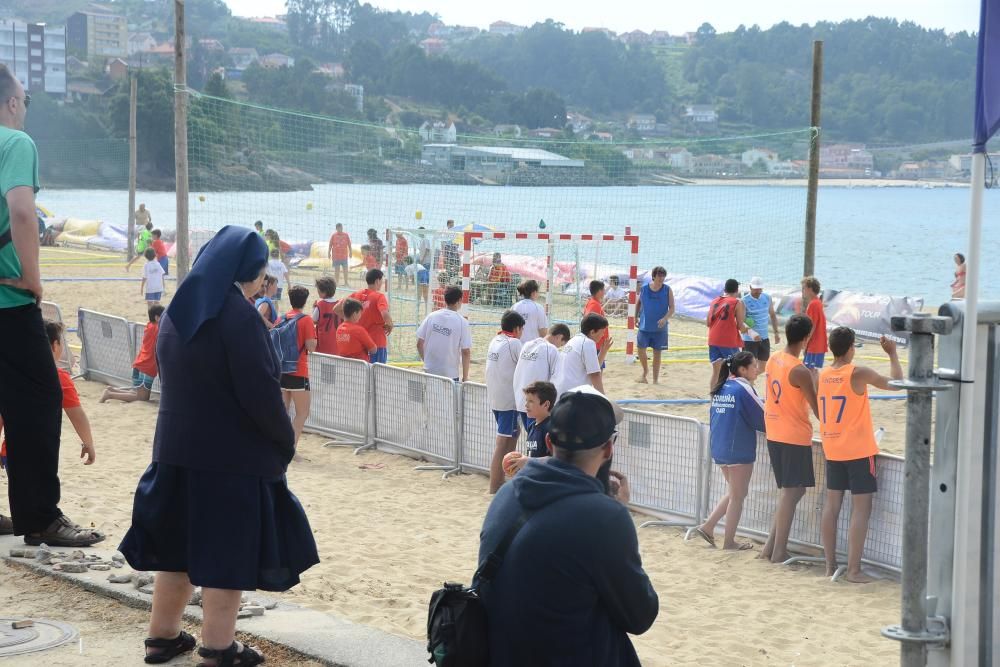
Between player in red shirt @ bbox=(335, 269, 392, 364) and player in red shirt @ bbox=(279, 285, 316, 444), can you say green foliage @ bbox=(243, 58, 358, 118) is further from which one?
player in red shirt @ bbox=(279, 285, 316, 444)

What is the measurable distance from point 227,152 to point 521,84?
8050 cm

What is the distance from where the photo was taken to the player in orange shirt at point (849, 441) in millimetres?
7438

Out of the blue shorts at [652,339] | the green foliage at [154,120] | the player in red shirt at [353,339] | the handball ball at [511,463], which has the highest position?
the green foliage at [154,120]

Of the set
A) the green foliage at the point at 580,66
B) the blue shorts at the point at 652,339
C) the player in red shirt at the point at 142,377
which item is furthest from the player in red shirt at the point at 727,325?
the green foliage at the point at 580,66

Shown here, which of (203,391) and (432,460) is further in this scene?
(432,460)

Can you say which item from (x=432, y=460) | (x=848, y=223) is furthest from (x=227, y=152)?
(x=848, y=223)

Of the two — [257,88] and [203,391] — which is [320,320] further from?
[257,88]

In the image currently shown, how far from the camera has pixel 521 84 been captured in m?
106

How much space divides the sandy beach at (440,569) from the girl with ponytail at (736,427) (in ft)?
1.46

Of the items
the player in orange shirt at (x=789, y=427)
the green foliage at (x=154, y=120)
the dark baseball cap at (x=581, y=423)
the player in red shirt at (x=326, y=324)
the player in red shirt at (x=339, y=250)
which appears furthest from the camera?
the green foliage at (x=154, y=120)

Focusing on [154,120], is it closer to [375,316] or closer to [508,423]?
[375,316]

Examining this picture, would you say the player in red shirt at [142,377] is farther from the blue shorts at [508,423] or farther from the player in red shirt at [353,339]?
the blue shorts at [508,423]

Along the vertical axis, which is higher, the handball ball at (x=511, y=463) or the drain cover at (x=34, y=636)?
the handball ball at (x=511, y=463)

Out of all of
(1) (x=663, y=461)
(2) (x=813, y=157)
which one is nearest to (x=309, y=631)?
(1) (x=663, y=461)
